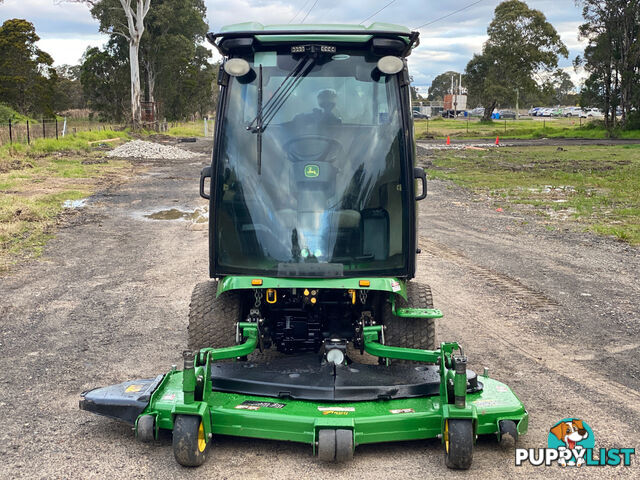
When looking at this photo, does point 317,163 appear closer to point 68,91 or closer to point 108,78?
point 108,78

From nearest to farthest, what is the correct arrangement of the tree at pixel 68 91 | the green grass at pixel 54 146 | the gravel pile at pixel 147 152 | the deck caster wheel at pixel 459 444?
the deck caster wheel at pixel 459 444, the green grass at pixel 54 146, the gravel pile at pixel 147 152, the tree at pixel 68 91

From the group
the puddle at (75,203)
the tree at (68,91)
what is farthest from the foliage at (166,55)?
the puddle at (75,203)

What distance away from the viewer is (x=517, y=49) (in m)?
69.1

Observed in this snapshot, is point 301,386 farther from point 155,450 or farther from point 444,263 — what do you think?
point 444,263

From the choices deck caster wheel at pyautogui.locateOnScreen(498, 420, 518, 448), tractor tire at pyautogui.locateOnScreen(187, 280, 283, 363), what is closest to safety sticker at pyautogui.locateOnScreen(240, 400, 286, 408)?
tractor tire at pyautogui.locateOnScreen(187, 280, 283, 363)

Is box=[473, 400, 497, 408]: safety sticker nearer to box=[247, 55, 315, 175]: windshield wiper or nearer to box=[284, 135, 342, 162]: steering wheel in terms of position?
box=[284, 135, 342, 162]: steering wheel

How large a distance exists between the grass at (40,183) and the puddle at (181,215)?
1.91 m

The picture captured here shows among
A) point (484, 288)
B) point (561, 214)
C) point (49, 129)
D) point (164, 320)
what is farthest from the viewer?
point (49, 129)

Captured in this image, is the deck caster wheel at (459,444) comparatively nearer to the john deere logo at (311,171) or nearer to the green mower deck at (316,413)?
the green mower deck at (316,413)

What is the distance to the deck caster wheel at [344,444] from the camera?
4.32 m

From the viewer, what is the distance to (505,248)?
12125 millimetres

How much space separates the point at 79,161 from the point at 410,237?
24.1 m

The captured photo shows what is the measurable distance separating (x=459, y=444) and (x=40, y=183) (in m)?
18.3

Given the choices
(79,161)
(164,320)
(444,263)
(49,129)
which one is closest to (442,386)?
(164,320)
